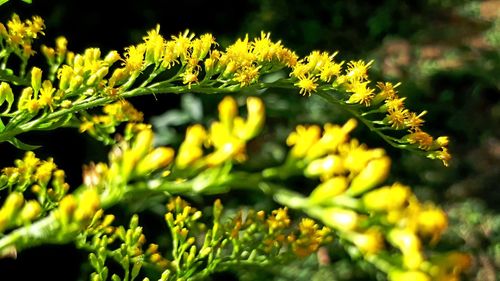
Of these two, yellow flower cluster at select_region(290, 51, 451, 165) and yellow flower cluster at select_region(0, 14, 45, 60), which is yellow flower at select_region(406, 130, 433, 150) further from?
yellow flower cluster at select_region(0, 14, 45, 60)

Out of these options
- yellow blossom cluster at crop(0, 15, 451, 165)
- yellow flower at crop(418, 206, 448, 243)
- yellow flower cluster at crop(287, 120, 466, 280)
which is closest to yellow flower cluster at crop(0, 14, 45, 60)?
yellow blossom cluster at crop(0, 15, 451, 165)


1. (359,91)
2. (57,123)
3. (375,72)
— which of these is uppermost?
(57,123)

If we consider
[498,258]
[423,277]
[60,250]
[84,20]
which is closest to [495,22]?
[498,258]

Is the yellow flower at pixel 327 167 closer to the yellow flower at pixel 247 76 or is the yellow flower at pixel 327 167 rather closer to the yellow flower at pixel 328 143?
the yellow flower at pixel 328 143

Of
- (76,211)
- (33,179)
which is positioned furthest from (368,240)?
(33,179)

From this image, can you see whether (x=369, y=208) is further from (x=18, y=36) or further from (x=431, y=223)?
(x=18, y=36)

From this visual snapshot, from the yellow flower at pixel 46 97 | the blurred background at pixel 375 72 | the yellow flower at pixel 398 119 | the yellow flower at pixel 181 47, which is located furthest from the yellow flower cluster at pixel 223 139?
the blurred background at pixel 375 72
